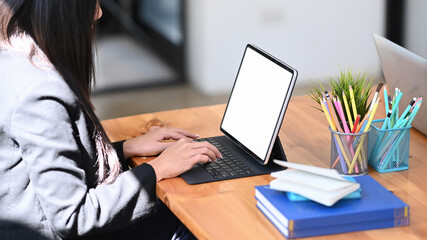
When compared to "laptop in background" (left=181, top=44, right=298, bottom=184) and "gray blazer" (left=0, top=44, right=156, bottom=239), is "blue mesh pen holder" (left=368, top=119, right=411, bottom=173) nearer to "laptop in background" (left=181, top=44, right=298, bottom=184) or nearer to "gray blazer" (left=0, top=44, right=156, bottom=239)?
"laptop in background" (left=181, top=44, right=298, bottom=184)

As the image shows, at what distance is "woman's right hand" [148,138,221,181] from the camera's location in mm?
1686

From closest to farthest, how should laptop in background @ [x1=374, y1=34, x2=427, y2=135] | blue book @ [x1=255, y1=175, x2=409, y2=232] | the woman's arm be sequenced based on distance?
blue book @ [x1=255, y1=175, x2=409, y2=232] → the woman's arm → laptop in background @ [x1=374, y1=34, x2=427, y2=135]

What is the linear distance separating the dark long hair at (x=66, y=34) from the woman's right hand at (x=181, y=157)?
12cm

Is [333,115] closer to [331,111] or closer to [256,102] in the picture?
[331,111]

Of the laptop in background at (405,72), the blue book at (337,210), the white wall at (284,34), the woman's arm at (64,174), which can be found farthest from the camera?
the white wall at (284,34)

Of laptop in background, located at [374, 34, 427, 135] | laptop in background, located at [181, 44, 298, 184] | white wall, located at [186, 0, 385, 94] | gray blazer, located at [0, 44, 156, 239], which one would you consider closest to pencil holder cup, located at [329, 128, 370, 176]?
laptop in background, located at [181, 44, 298, 184]

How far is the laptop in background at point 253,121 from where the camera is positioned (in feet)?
5.53

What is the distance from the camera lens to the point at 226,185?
5.40 feet

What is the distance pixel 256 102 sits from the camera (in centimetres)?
180

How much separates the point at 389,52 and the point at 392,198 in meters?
0.57

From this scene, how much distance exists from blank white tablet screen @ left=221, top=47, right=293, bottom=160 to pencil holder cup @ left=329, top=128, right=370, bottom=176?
15 cm

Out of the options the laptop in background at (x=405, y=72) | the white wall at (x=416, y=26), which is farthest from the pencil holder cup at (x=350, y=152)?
the white wall at (x=416, y=26)

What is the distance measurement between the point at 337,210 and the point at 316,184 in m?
0.07

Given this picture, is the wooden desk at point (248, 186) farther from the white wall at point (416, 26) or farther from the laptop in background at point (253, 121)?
the white wall at point (416, 26)
